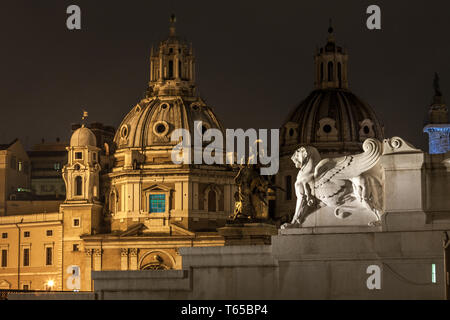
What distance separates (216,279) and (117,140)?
92.7 m

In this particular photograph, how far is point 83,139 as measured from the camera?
118m

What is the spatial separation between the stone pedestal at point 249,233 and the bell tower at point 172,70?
67.8m

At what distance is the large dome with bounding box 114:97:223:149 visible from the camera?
11756 centimetres

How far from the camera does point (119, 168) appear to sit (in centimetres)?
11844

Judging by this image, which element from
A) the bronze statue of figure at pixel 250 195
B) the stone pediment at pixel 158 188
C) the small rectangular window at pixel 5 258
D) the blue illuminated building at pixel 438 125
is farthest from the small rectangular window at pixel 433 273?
the blue illuminated building at pixel 438 125

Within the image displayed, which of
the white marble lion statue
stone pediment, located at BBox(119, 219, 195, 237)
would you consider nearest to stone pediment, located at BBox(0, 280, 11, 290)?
stone pediment, located at BBox(119, 219, 195, 237)

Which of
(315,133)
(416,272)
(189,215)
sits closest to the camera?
(416,272)

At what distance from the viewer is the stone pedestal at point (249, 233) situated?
52.4 m

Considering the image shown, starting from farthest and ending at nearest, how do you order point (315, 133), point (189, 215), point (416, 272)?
point (315, 133), point (189, 215), point (416, 272)

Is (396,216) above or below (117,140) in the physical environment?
below

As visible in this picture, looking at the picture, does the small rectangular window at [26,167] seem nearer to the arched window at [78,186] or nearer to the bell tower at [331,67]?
the arched window at [78,186]

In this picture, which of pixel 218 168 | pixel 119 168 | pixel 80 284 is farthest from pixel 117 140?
pixel 80 284

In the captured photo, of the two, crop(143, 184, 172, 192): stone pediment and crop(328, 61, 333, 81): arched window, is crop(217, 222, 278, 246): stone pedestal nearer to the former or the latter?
crop(143, 184, 172, 192): stone pediment

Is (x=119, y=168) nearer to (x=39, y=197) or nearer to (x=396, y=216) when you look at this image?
(x=39, y=197)
